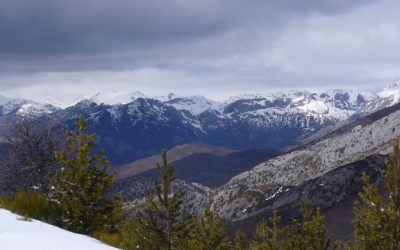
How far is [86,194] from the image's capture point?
23125mm

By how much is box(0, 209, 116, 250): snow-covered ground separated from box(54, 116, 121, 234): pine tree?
7997 millimetres

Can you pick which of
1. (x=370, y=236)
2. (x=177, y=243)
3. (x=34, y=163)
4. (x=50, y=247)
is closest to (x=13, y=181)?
(x=34, y=163)

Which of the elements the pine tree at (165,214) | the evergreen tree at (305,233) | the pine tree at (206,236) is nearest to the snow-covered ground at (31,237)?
the pine tree at (165,214)

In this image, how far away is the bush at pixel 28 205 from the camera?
16359 millimetres

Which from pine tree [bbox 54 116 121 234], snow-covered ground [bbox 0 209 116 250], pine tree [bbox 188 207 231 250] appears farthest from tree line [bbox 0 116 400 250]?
pine tree [bbox 188 207 231 250]

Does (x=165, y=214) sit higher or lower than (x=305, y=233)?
higher

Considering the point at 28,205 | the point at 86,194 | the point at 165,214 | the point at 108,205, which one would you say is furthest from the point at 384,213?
the point at 28,205

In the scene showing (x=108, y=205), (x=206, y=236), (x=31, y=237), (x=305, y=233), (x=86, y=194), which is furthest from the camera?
(x=206, y=236)

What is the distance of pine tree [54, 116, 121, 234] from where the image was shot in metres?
21.7

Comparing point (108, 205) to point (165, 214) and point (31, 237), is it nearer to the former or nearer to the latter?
point (165, 214)

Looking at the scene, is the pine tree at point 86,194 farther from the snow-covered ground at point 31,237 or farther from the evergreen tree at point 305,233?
the evergreen tree at point 305,233

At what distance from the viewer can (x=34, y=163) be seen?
124ft

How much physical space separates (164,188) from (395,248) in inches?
499

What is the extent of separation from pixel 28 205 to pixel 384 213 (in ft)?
56.0
